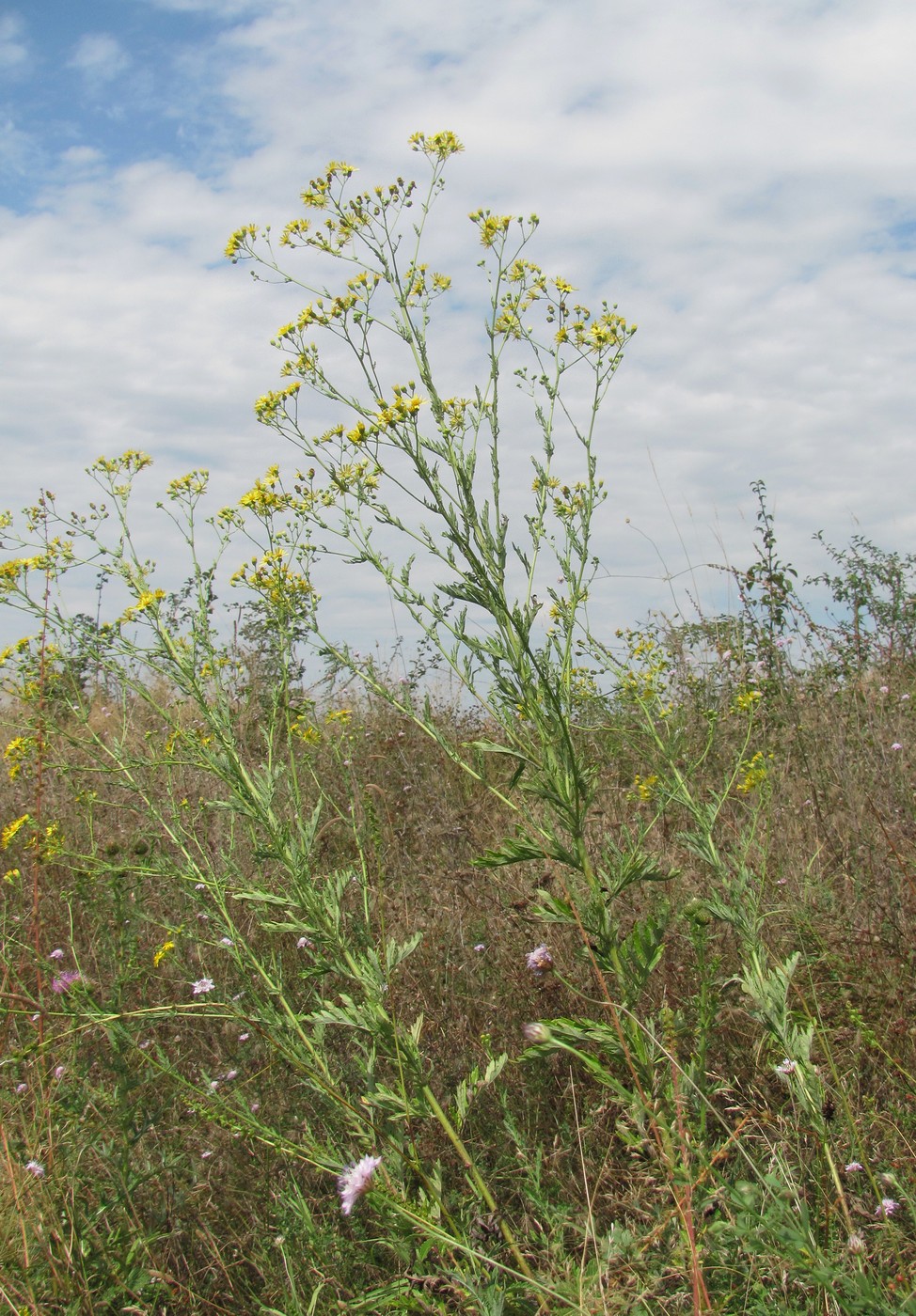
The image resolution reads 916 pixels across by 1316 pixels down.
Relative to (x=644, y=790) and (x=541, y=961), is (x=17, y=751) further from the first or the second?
(x=644, y=790)

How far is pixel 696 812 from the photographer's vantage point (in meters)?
2.64

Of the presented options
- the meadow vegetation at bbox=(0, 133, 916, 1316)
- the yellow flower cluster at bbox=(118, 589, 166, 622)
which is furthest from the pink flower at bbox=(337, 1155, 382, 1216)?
the yellow flower cluster at bbox=(118, 589, 166, 622)

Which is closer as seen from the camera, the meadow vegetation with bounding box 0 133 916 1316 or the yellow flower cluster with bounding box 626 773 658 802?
the meadow vegetation with bounding box 0 133 916 1316

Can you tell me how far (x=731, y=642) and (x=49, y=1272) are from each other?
464 centimetres

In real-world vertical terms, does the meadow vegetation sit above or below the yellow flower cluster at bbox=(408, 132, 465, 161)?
below

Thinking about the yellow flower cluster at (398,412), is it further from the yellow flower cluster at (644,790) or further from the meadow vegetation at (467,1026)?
the yellow flower cluster at (644,790)

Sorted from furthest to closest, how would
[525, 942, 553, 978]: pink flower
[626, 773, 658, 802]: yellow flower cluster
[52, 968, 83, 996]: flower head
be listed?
[626, 773, 658, 802]: yellow flower cluster, [525, 942, 553, 978]: pink flower, [52, 968, 83, 996]: flower head

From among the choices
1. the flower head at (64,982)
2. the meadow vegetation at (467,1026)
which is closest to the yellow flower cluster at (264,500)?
the meadow vegetation at (467,1026)

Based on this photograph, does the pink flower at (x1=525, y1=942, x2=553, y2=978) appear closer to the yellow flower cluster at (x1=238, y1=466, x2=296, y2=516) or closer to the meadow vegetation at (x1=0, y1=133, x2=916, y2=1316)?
the meadow vegetation at (x1=0, y1=133, x2=916, y2=1316)

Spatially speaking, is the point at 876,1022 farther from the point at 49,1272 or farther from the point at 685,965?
the point at 49,1272

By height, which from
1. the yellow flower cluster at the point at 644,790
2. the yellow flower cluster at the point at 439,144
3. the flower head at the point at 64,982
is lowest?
the flower head at the point at 64,982

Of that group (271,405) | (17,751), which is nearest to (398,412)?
(271,405)

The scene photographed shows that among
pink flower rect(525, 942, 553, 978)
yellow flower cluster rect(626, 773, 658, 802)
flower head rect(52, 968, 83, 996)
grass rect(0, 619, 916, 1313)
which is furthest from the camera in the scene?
yellow flower cluster rect(626, 773, 658, 802)

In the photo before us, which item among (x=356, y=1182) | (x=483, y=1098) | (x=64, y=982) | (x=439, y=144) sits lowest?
(x=483, y=1098)
